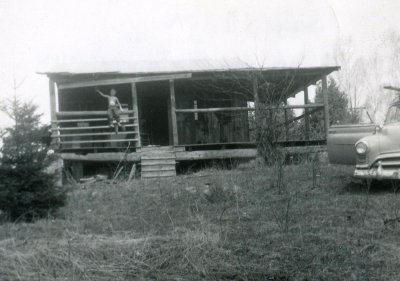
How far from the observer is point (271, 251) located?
16.1ft

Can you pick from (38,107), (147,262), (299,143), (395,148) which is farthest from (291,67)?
(147,262)

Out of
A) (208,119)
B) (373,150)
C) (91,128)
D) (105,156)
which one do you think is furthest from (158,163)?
(373,150)

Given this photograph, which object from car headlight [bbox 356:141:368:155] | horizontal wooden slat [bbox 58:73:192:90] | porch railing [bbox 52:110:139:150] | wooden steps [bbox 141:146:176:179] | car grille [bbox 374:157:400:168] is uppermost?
horizontal wooden slat [bbox 58:73:192:90]

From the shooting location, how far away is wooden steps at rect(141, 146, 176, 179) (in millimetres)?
12367

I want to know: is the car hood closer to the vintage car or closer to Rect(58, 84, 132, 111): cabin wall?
the vintage car

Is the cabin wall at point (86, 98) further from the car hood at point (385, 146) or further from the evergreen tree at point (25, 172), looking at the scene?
the car hood at point (385, 146)

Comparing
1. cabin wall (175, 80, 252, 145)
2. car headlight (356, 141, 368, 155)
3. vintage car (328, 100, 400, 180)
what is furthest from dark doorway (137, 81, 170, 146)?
car headlight (356, 141, 368, 155)

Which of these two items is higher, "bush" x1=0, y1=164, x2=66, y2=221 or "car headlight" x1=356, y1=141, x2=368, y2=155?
"car headlight" x1=356, y1=141, x2=368, y2=155

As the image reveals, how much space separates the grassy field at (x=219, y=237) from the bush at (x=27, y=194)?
349mm

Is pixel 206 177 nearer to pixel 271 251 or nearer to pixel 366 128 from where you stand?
pixel 366 128

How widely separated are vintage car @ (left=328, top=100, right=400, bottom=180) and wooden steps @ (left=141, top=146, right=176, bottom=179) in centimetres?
531

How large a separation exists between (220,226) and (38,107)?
12.7 feet

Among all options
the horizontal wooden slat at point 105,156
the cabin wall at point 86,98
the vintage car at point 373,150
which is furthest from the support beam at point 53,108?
the vintage car at point 373,150

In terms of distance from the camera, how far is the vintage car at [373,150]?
25.3 feet
